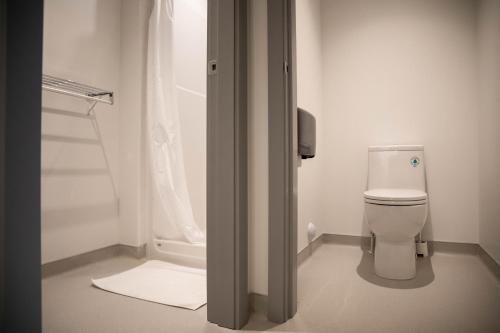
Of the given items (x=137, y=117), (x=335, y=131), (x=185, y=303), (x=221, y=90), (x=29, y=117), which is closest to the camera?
(x=29, y=117)

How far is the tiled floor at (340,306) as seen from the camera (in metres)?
0.97

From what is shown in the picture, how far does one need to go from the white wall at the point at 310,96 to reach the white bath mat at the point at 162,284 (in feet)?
2.00

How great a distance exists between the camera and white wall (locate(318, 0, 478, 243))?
182 centimetres

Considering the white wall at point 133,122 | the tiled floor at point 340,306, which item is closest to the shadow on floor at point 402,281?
the tiled floor at point 340,306

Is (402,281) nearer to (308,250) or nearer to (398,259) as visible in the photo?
(398,259)

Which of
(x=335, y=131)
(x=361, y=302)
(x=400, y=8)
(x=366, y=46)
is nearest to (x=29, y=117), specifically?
(x=361, y=302)

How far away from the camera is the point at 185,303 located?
3.71ft

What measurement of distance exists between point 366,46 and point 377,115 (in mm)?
520

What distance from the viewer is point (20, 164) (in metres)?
0.38

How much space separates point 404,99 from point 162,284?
6.37ft

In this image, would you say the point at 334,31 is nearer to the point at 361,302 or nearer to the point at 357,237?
the point at 357,237

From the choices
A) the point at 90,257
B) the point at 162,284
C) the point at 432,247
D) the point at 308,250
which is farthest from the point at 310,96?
the point at 90,257

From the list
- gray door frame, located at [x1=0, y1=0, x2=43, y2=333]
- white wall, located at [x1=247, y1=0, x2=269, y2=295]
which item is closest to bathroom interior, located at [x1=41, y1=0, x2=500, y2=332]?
white wall, located at [x1=247, y1=0, x2=269, y2=295]

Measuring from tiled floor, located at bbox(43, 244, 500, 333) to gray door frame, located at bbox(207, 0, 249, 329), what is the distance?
4.2 inches
